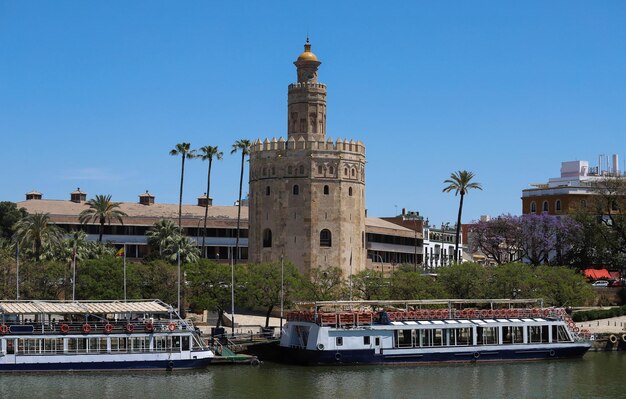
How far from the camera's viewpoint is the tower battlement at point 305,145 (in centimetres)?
9981

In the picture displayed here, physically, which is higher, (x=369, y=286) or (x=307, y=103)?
(x=307, y=103)

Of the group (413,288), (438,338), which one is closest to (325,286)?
(413,288)

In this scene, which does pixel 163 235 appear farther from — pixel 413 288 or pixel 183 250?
pixel 413 288

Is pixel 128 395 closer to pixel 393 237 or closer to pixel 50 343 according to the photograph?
pixel 50 343

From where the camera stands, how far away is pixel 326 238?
99.9 m

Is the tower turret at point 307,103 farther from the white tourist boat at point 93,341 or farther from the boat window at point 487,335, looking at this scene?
the white tourist boat at point 93,341

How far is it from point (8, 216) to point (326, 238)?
31.3m

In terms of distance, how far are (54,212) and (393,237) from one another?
37776mm

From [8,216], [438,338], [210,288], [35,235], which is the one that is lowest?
[438,338]

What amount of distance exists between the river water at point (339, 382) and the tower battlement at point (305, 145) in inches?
1315

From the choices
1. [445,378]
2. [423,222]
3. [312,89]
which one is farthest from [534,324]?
[423,222]

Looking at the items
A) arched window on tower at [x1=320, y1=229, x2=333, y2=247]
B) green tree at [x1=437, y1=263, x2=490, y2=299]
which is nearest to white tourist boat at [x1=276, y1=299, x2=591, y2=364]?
green tree at [x1=437, y1=263, x2=490, y2=299]

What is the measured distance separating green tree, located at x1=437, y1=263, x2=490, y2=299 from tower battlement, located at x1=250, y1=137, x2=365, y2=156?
1788 cm

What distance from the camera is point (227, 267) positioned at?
281 ft
